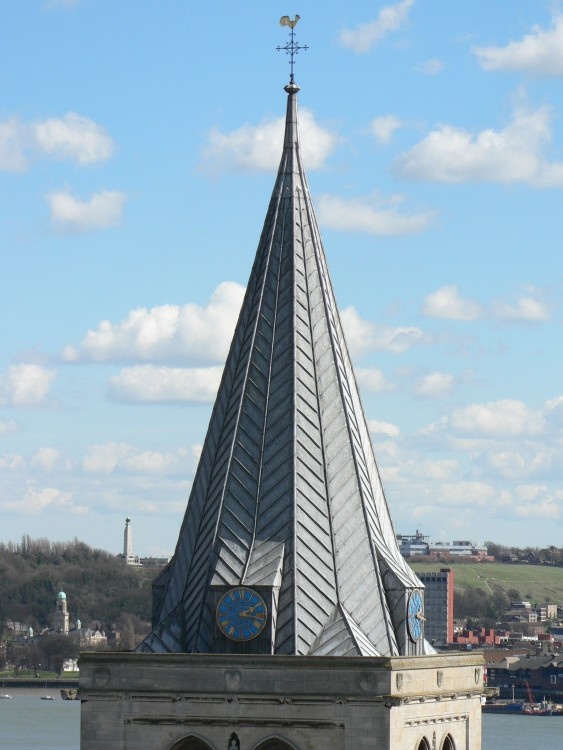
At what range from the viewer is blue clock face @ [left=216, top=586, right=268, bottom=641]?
2383cm

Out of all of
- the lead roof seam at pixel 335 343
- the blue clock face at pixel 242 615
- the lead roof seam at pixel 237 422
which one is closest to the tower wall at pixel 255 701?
the blue clock face at pixel 242 615

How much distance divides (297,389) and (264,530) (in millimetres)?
2032

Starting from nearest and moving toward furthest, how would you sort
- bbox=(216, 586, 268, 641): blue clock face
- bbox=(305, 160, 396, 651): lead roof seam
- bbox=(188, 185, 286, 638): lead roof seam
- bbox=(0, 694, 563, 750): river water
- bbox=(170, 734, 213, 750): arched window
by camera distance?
bbox=(170, 734, 213, 750): arched window → bbox=(216, 586, 268, 641): blue clock face → bbox=(188, 185, 286, 638): lead roof seam → bbox=(305, 160, 396, 651): lead roof seam → bbox=(0, 694, 563, 750): river water

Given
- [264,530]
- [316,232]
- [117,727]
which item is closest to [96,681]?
[117,727]

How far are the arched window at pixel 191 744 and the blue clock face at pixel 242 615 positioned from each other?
48.6 inches

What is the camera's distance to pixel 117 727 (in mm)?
23953

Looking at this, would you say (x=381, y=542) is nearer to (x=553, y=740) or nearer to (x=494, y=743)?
(x=494, y=743)

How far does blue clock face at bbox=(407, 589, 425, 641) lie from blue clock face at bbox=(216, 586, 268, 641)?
199cm

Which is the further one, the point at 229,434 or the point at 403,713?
the point at 229,434

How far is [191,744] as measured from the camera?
934 inches

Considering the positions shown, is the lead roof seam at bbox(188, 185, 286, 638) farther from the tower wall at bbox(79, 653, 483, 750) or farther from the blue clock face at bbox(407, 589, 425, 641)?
the blue clock face at bbox(407, 589, 425, 641)

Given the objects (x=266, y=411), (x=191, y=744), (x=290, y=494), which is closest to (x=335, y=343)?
(x=266, y=411)

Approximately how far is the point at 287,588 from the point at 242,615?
2.12 feet

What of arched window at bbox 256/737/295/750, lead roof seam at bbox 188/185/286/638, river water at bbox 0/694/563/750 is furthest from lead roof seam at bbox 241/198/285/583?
river water at bbox 0/694/563/750
